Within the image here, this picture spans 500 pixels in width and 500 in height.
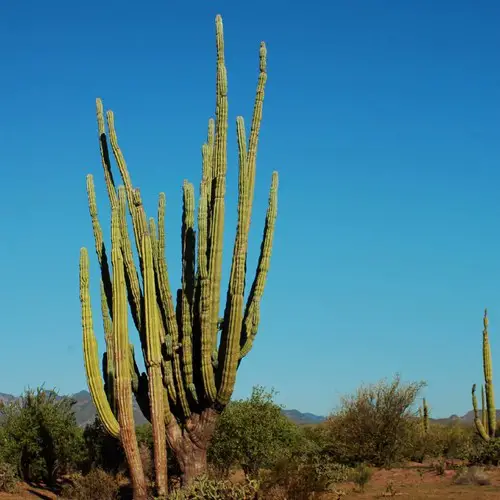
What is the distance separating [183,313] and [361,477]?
9251 mm

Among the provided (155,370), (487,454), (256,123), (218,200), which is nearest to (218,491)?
(155,370)

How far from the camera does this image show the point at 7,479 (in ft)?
72.0

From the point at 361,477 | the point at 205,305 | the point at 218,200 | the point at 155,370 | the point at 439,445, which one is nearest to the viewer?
the point at 155,370

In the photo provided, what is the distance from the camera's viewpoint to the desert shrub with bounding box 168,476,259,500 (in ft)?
44.8

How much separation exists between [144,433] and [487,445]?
38.1 ft

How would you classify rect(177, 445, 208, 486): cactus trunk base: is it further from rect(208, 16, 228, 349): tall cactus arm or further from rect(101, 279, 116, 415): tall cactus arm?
rect(208, 16, 228, 349): tall cactus arm

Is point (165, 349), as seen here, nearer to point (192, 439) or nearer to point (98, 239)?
point (192, 439)

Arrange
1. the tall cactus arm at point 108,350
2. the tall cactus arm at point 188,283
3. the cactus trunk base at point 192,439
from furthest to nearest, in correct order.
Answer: the tall cactus arm at point 108,350
the cactus trunk base at point 192,439
the tall cactus arm at point 188,283

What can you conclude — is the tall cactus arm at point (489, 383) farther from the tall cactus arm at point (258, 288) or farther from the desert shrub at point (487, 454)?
the tall cactus arm at point (258, 288)

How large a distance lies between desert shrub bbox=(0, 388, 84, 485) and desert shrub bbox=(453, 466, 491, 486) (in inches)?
445

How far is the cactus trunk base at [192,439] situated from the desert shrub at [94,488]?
11.1 ft

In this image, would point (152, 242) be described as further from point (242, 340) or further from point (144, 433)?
point (144, 433)

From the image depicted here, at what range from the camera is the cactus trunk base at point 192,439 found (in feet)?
50.6

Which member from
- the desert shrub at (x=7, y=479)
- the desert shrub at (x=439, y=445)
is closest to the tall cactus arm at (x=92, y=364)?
the desert shrub at (x=7, y=479)
